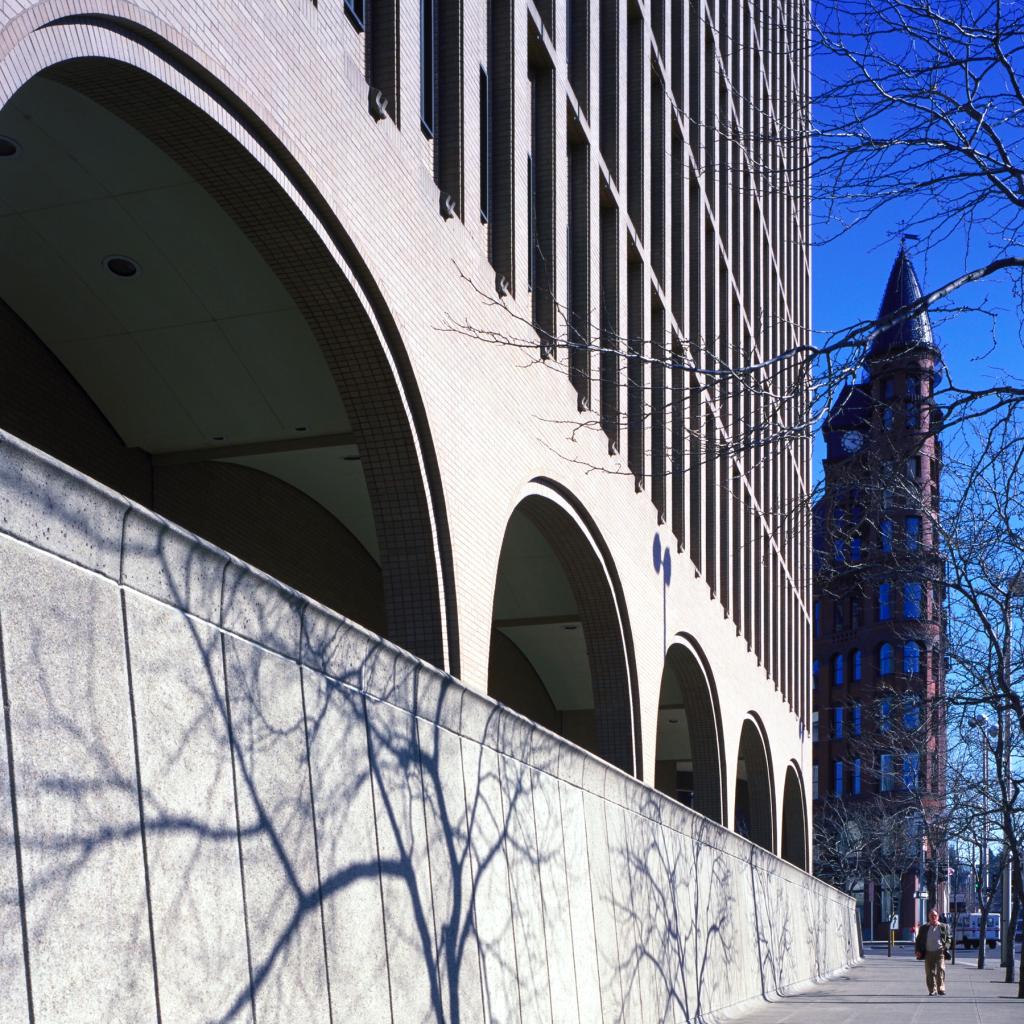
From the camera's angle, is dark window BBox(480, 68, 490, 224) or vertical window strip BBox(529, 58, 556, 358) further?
vertical window strip BBox(529, 58, 556, 358)

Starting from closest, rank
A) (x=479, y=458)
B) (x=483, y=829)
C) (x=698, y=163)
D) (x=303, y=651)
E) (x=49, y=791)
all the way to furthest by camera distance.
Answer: (x=49, y=791), (x=303, y=651), (x=483, y=829), (x=479, y=458), (x=698, y=163)

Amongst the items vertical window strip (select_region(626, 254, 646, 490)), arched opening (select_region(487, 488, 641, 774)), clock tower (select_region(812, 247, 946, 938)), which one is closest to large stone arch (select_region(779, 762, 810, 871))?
clock tower (select_region(812, 247, 946, 938))

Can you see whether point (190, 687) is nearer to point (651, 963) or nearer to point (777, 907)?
point (651, 963)

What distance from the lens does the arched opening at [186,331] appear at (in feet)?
36.7

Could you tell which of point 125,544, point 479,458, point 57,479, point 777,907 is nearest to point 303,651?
point 125,544

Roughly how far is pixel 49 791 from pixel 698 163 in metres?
24.1

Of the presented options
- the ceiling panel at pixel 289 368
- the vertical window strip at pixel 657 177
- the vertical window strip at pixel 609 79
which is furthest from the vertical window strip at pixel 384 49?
the vertical window strip at pixel 657 177

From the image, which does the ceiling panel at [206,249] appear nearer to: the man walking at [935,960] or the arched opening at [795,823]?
the man walking at [935,960]

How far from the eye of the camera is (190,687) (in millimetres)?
6152

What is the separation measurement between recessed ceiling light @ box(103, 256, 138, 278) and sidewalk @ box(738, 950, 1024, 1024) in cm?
1113

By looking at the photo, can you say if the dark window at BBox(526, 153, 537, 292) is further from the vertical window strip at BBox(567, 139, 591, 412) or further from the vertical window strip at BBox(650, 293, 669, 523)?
the vertical window strip at BBox(650, 293, 669, 523)

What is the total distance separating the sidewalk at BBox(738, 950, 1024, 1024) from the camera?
18.8 meters

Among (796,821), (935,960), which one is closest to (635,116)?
(935,960)

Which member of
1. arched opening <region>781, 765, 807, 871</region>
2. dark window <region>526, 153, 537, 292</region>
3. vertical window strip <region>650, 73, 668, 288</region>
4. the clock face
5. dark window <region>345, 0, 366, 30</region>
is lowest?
arched opening <region>781, 765, 807, 871</region>
